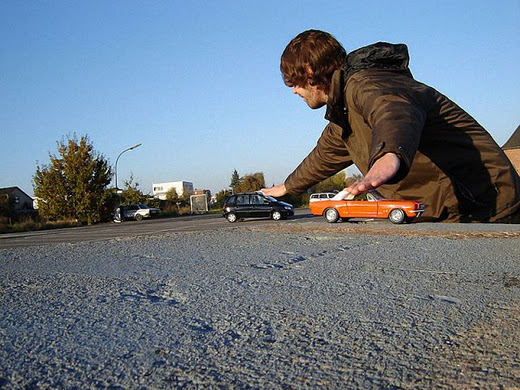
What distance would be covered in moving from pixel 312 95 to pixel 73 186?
30.9 m

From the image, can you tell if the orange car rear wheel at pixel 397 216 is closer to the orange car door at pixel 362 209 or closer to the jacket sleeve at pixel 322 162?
the orange car door at pixel 362 209

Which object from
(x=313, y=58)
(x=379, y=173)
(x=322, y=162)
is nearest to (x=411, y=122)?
(x=379, y=173)

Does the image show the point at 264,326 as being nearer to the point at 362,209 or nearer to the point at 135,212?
the point at 362,209

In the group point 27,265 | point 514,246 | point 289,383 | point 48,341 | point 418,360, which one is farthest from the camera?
point 514,246

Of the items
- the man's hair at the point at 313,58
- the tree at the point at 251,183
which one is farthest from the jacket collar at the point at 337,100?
the tree at the point at 251,183

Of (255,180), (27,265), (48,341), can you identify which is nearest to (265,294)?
(48,341)

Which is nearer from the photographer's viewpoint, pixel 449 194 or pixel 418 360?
pixel 418 360

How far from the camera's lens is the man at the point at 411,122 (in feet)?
4.46

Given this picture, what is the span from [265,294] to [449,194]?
0.95m

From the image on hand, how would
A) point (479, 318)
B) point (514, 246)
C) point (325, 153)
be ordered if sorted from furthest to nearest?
point (514, 246), point (325, 153), point (479, 318)

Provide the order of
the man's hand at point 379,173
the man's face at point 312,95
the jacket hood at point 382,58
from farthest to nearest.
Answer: the man's face at point 312,95 < the jacket hood at point 382,58 < the man's hand at point 379,173

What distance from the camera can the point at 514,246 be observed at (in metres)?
4.12

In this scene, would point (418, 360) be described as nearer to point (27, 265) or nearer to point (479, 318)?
point (479, 318)

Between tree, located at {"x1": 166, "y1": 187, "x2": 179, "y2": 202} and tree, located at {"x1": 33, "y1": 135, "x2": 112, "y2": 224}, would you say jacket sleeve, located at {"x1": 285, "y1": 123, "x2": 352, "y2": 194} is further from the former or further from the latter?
tree, located at {"x1": 166, "y1": 187, "x2": 179, "y2": 202}
